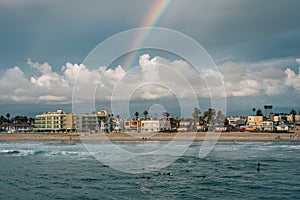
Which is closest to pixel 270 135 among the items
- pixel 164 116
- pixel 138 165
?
pixel 164 116

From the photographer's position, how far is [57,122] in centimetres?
13788

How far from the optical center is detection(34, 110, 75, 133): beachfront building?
137500 mm

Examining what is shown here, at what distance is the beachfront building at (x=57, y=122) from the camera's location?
451ft

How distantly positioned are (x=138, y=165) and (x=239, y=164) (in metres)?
10.8

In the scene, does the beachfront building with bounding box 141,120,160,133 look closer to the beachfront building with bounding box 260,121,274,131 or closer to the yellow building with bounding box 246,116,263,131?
the yellow building with bounding box 246,116,263,131

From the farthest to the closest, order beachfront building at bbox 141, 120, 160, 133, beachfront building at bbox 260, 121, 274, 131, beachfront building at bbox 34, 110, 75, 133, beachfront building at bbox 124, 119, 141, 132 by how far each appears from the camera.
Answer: beachfront building at bbox 124, 119, 141, 132, beachfront building at bbox 34, 110, 75, 133, beachfront building at bbox 141, 120, 160, 133, beachfront building at bbox 260, 121, 274, 131

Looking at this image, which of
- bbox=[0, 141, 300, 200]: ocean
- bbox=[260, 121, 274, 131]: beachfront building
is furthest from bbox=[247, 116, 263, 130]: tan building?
bbox=[0, 141, 300, 200]: ocean

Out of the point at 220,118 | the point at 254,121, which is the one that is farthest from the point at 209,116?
the point at 254,121

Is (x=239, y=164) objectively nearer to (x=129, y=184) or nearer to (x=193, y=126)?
(x=129, y=184)

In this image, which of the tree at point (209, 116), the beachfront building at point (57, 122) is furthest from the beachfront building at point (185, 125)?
the beachfront building at point (57, 122)

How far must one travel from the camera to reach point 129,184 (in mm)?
25875

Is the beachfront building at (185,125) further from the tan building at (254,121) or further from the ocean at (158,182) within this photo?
the ocean at (158,182)

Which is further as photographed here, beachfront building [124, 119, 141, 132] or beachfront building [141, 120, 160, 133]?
beachfront building [124, 119, 141, 132]

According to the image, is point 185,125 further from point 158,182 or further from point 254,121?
point 158,182
